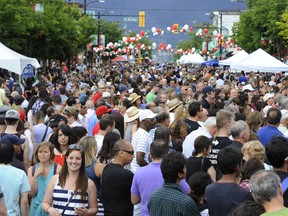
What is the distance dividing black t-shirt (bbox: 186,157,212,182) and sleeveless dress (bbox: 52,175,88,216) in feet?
5.41

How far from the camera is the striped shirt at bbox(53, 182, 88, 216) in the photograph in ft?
23.7

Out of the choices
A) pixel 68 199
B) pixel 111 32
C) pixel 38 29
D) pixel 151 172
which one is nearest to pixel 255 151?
pixel 151 172

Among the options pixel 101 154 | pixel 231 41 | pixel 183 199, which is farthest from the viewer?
pixel 231 41

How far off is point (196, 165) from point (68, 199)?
74.1 inches

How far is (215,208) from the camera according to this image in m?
→ 6.75

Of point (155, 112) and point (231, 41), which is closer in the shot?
point (155, 112)

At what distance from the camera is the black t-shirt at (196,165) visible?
8.49 m

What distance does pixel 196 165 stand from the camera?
28.0 ft

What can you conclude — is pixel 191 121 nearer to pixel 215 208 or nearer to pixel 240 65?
pixel 215 208

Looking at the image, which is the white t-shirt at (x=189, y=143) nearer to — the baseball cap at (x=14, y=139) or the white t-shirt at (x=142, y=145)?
the white t-shirt at (x=142, y=145)

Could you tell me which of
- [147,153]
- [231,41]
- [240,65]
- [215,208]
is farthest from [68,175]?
[231,41]

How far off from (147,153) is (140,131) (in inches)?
22.4

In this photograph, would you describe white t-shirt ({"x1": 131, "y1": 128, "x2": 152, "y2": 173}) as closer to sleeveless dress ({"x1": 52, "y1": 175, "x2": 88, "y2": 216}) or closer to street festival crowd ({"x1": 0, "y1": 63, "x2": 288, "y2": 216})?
street festival crowd ({"x1": 0, "y1": 63, "x2": 288, "y2": 216})

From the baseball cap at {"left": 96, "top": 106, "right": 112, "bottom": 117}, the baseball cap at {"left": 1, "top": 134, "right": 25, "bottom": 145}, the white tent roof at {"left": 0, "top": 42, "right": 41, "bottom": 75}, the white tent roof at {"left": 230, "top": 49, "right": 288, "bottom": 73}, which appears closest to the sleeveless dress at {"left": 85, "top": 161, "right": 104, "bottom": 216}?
the baseball cap at {"left": 1, "top": 134, "right": 25, "bottom": 145}
